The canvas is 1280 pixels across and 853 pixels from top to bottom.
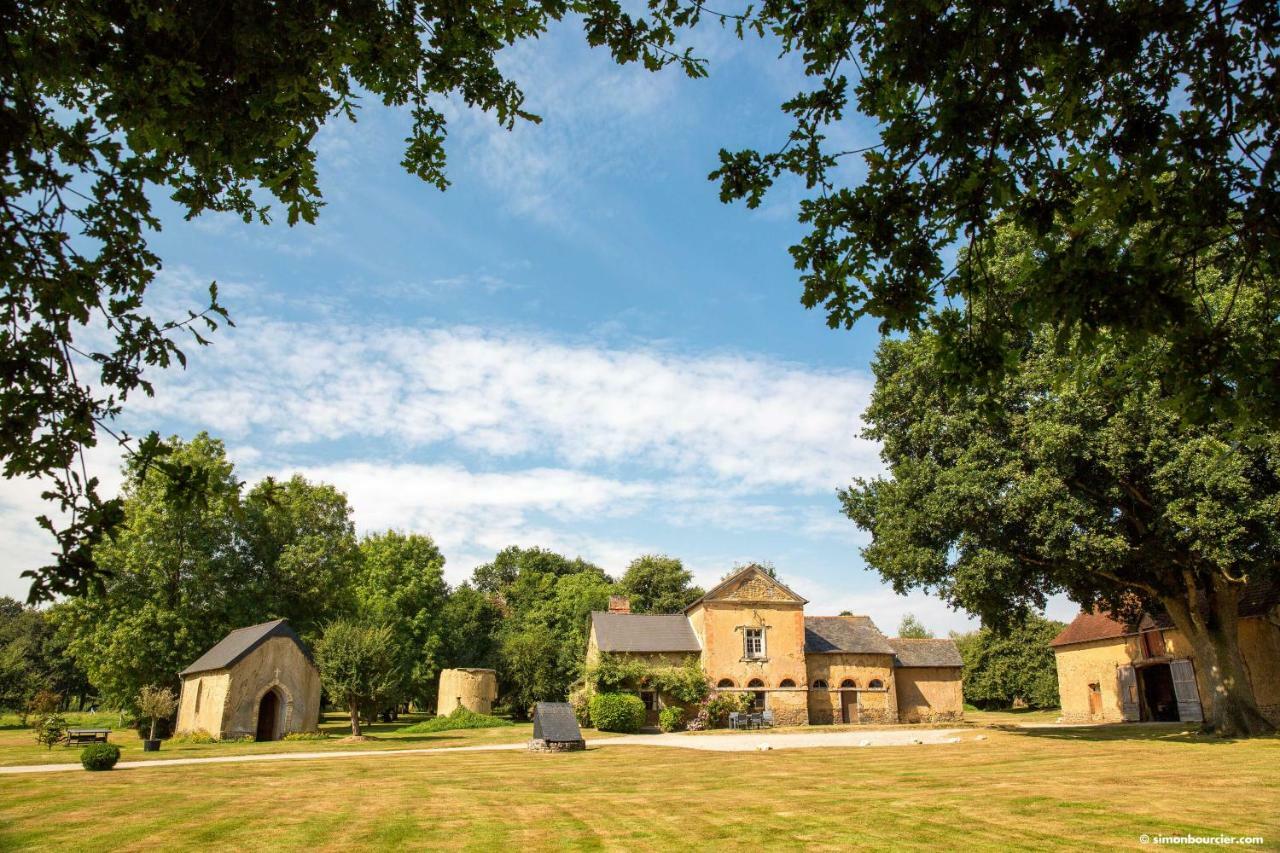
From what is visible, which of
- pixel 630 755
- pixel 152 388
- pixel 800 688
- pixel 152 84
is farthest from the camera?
pixel 800 688

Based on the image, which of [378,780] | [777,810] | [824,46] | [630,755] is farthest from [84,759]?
[824,46]

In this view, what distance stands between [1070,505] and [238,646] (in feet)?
98.3

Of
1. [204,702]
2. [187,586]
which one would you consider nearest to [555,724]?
[204,702]

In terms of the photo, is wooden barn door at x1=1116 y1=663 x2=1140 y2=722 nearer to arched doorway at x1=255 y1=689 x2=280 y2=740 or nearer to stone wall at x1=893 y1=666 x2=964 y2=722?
stone wall at x1=893 y1=666 x2=964 y2=722

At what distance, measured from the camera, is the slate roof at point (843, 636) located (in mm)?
39031

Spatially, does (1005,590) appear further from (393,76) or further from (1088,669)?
(393,76)

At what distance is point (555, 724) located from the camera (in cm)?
2392

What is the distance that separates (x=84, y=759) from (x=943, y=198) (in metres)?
22.2

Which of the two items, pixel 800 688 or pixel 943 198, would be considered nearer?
pixel 943 198

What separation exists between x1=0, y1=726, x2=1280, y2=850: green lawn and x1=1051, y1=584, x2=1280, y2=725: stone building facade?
9.33 metres

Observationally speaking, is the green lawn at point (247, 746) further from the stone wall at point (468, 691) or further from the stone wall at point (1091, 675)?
the stone wall at point (1091, 675)

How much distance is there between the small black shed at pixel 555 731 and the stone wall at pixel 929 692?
22.1 meters

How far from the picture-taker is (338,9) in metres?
4.67

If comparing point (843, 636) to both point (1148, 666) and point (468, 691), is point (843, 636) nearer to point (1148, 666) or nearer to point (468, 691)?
point (1148, 666)
